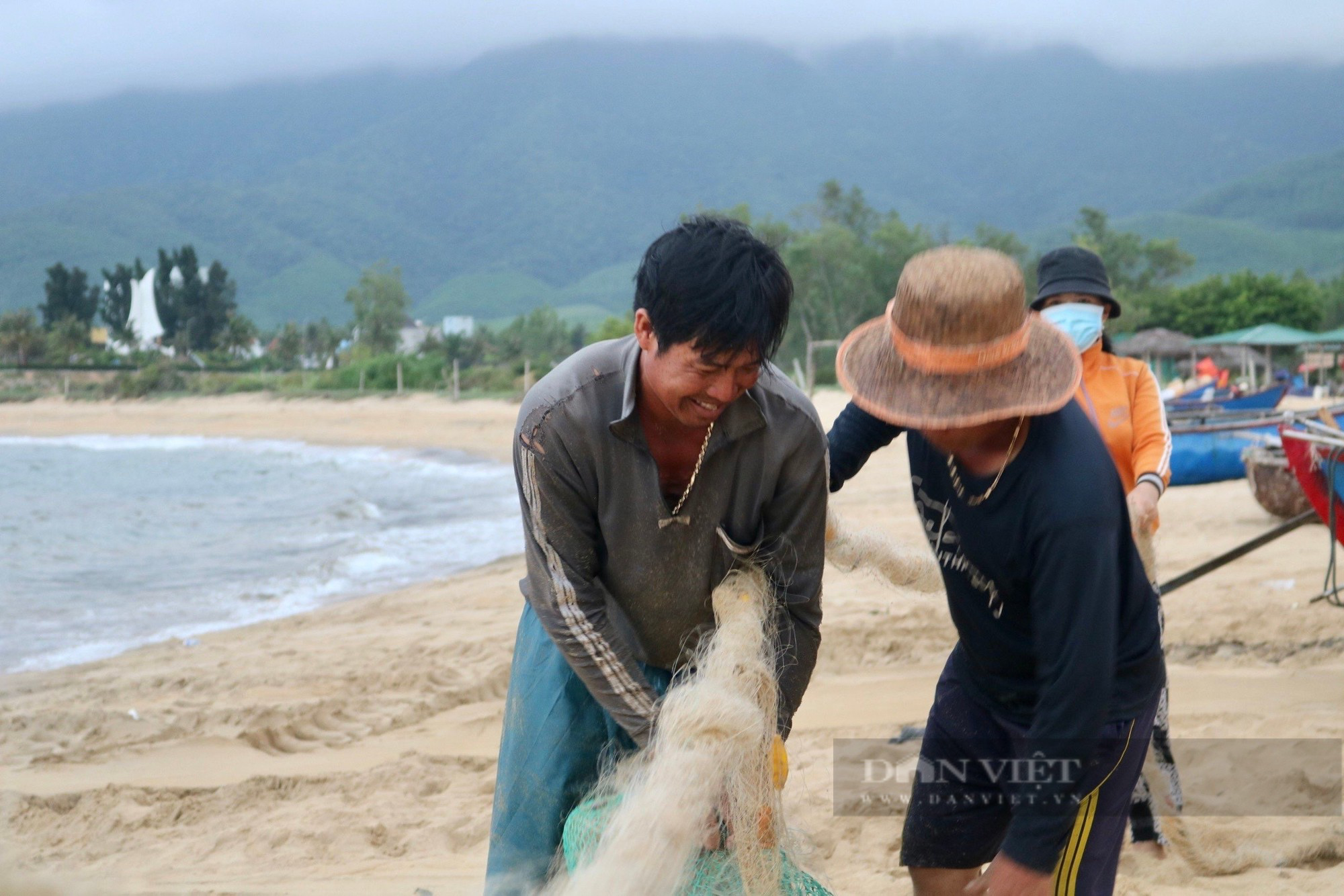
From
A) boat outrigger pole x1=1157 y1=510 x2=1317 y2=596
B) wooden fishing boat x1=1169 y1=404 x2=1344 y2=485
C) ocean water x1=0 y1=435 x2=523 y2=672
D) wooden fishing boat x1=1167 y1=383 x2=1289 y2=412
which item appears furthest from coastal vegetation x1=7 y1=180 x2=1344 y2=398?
boat outrigger pole x1=1157 y1=510 x2=1317 y2=596

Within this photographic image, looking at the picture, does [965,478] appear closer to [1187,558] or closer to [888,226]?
[1187,558]

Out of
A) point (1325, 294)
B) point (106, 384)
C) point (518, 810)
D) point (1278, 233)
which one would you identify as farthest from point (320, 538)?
point (1278, 233)

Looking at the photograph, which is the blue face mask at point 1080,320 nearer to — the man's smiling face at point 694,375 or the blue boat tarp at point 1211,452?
the man's smiling face at point 694,375

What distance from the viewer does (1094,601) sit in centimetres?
172

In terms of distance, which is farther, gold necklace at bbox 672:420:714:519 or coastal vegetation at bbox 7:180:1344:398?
coastal vegetation at bbox 7:180:1344:398

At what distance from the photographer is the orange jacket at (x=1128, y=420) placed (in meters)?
3.40

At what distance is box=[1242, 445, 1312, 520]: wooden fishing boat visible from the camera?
802 cm

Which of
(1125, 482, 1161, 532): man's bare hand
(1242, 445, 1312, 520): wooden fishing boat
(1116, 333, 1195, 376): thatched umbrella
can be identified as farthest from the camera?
(1116, 333, 1195, 376): thatched umbrella

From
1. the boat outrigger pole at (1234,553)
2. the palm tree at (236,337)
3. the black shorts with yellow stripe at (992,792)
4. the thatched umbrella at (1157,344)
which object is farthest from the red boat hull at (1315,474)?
the palm tree at (236,337)

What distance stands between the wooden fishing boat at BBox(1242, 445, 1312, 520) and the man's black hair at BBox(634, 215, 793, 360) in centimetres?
716

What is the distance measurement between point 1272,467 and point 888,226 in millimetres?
46739

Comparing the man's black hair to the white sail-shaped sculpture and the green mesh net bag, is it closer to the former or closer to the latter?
the green mesh net bag

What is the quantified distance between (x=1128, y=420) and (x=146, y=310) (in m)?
78.9

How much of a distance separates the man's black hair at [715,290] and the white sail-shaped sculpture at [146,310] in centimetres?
7365
